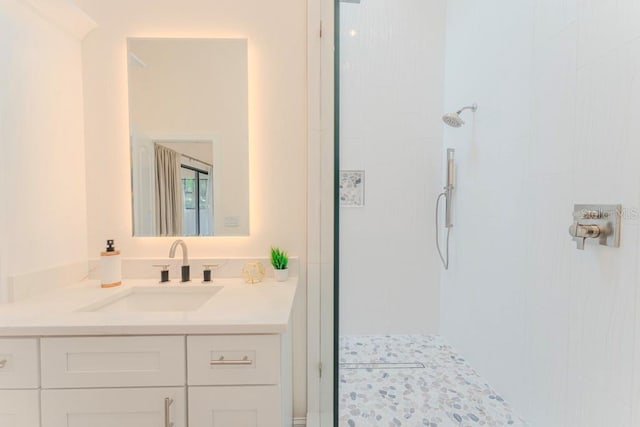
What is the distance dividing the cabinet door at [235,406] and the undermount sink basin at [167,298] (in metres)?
0.43

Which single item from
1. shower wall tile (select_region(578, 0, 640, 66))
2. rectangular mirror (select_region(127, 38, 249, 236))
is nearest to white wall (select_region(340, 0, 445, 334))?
rectangular mirror (select_region(127, 38, 249, 236))

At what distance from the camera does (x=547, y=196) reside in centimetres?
135

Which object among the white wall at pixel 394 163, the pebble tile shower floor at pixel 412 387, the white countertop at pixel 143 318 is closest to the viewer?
the white countertop at pixel 143 318

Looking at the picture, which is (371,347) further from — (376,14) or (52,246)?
(376,14)

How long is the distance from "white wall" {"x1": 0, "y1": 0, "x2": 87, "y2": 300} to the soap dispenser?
0.60 feet

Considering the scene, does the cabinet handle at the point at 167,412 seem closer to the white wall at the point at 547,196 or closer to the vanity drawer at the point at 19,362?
the vanity drawer at the point at 19,362

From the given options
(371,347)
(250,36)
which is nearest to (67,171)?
(250,36)

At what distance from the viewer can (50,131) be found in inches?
49.2

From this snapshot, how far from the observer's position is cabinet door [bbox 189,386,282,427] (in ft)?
3.00

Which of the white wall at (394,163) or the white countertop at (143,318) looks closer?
the white countertop at (143,318)

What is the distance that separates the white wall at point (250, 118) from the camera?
139 cm

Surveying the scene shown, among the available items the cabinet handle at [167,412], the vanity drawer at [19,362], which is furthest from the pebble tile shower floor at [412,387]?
the vanity drawer at [19,362]

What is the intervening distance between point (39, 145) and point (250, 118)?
2.69 ft

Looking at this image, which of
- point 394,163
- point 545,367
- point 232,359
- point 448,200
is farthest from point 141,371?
point 448,200
